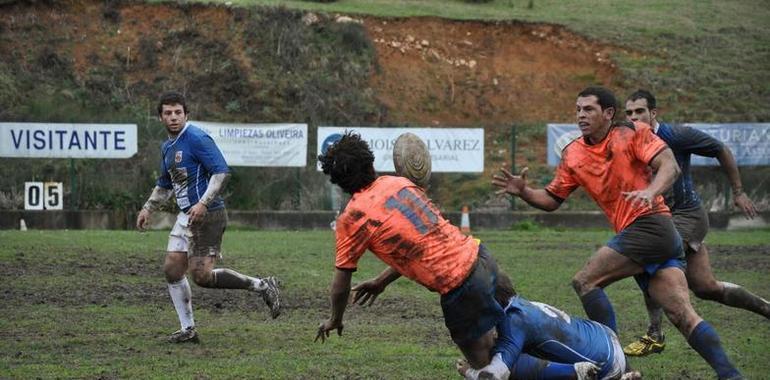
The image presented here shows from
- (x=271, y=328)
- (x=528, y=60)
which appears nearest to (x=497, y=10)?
(x=528, y=60)

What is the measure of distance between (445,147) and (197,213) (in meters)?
18.0

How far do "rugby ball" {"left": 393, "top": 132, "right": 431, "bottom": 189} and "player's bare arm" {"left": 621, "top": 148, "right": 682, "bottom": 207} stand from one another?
1262 mm

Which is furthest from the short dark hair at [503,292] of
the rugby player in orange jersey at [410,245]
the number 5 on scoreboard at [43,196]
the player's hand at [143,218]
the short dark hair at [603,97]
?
the number 5 on scoreboard at [43,196]

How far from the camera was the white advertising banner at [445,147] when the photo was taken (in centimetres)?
2772

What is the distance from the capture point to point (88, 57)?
37.4 metres

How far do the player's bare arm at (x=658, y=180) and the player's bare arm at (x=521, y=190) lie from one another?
817mm

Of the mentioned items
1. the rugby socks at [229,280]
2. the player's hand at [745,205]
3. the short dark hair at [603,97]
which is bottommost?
the rugby socks at [229,280]

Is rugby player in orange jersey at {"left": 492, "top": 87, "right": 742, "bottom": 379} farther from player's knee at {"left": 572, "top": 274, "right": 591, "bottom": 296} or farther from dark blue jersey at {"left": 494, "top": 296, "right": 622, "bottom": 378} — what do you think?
dark blue jersey at {"left": 494, "top": 296, "right": 622, "bottom": 378}

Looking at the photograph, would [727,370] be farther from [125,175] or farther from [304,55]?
[304,55]

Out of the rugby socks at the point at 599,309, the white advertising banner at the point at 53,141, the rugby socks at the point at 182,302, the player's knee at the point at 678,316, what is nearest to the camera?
the player's knee at the point at 678,316

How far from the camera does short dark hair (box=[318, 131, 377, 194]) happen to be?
286 inches

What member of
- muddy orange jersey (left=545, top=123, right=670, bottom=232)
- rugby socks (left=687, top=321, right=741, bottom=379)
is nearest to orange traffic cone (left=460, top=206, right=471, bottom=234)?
muddy orange jersey (left=545, top=123, right=670, bottom=232)

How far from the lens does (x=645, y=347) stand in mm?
9773

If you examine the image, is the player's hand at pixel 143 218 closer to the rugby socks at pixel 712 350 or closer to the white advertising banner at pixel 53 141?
the rugby socks at pixel 712 350
